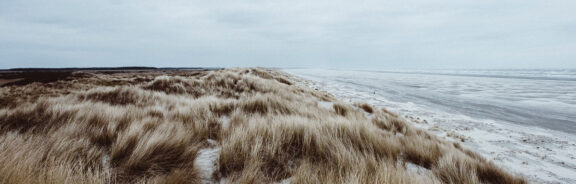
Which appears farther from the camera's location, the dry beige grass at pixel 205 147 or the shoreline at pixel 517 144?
the shoreline at pixel 517 144

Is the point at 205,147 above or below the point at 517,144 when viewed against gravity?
above

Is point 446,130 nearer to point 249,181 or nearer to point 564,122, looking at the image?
point 564,122

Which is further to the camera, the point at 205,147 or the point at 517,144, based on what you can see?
the point at 517,144

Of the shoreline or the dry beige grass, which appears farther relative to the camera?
the shoreline

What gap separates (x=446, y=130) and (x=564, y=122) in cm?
453

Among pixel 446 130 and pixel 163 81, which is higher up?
pixel 163 81

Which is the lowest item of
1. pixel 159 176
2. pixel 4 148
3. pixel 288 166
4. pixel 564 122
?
pixel 564 122

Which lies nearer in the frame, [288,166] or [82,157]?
[82,157]

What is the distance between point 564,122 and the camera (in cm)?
695

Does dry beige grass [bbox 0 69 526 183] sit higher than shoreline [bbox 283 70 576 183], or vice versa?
dry beige grass [bbox 0 69 526 183]

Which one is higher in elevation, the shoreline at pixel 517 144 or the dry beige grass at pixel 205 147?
the dry beige grass at pixel 205 147

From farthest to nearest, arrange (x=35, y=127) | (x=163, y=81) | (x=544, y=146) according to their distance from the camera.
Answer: (x=163, y=81) < (x=544, y=146) < (x=35, y=127)

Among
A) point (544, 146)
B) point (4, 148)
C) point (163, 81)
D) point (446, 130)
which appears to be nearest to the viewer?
point (4, 148)

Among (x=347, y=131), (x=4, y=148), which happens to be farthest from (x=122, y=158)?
(x=347, y=131)
